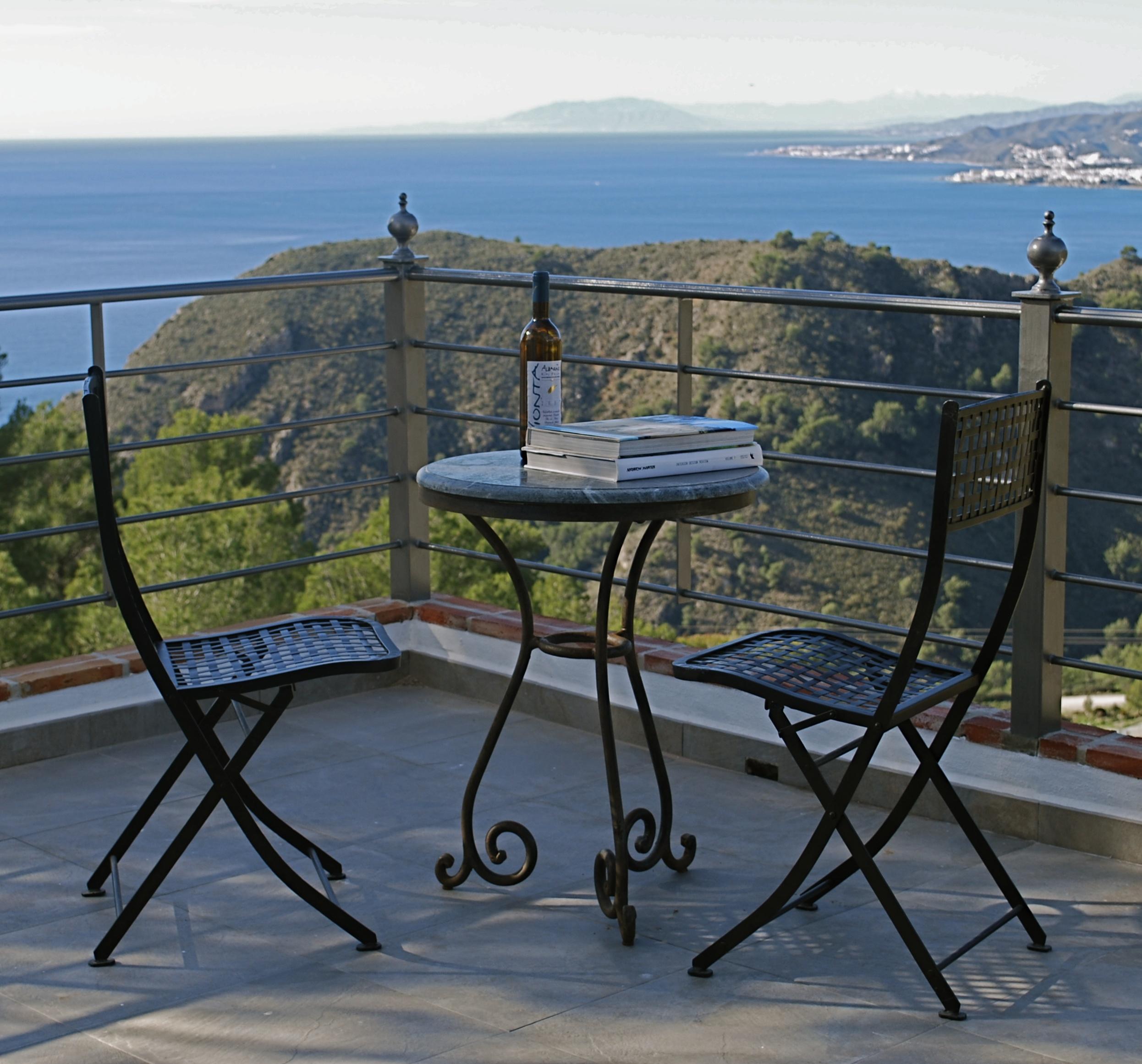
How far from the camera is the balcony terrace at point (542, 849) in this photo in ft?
8.24

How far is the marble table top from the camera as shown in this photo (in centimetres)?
266

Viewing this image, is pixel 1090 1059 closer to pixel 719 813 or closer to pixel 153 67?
pixel 719 813

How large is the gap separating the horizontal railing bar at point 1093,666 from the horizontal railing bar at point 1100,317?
70 centimetres

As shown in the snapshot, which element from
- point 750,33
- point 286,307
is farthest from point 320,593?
point 750,33

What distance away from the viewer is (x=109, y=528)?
2.67 meters

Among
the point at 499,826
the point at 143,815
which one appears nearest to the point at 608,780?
the point at 499,826

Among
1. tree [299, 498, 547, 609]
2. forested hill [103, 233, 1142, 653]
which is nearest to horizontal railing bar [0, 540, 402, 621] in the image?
tree [299, 498, 547, 609]

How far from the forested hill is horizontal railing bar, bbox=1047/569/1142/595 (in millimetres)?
29457

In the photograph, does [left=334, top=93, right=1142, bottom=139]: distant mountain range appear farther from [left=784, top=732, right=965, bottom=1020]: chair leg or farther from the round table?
[left=784, top=732, right=965, bottom=1020]: chair leg

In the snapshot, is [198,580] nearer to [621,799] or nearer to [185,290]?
[185,290]

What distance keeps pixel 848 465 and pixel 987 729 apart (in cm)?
71

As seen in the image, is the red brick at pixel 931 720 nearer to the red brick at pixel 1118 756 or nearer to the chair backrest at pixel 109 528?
the red brick at pixel 1118 756

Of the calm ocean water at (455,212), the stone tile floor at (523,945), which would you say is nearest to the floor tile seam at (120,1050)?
the stone tile floor at (523,945)

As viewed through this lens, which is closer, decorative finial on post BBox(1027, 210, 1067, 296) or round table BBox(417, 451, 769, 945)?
round table BBox(417, 451, 769, 945)
